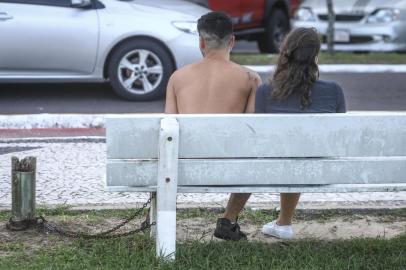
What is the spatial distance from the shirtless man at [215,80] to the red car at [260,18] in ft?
27.7

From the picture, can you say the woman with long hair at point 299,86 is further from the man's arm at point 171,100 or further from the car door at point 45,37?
the car door at point 45,37

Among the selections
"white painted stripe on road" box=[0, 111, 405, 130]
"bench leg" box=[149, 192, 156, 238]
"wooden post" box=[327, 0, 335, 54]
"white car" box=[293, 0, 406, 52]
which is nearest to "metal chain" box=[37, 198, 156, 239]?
"bench leg" box=[149, 192, 156, 238]

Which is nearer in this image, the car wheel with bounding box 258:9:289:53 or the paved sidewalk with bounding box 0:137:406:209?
the paved sidewalk with bounding box 0:137:406:209

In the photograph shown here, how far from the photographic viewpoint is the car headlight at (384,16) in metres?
13.7

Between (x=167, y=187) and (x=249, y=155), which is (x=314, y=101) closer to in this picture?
(x=249, y=155)

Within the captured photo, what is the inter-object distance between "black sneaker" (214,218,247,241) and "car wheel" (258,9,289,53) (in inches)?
387

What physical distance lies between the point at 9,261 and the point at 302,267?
4.90ft

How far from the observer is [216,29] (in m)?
4.63

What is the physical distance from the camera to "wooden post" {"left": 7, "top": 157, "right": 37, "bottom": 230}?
4.80m

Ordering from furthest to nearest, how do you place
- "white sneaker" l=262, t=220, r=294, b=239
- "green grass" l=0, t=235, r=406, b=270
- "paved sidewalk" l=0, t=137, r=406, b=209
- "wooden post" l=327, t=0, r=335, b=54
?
"wooden post" l=327, t=0, r=335, b=54 < "paved sidewalk" l=0, t=137, r=406, b=209 < "white sneaker" l=262, t=220, r=294, b=239 < "green grass" l=0, t=235, r=406, b=270

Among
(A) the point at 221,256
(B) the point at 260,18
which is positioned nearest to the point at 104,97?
(B) the point at 260,18

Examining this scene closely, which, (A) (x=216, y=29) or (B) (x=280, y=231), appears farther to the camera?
(B) (x=280, y=231)

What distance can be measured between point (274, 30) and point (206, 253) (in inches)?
408

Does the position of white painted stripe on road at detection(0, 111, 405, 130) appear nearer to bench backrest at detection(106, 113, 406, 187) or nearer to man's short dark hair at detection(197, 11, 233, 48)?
man's short dark hair at detection(197, 11, 233, 48)
